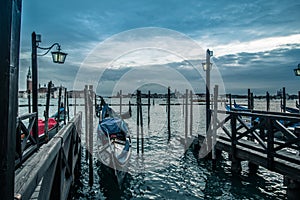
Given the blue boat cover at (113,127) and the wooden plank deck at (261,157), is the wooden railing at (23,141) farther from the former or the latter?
the wooden plank deck at (261,157)

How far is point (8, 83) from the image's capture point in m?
0.89

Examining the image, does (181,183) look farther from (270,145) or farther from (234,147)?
(270,145)

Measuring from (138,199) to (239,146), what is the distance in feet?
10.3

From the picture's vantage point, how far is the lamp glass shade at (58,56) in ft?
21.4

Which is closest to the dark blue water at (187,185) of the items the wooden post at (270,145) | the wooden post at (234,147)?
the wooden post at (234,147)

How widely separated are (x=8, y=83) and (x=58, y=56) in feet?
20.3

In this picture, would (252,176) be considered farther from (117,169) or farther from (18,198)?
(18,198)

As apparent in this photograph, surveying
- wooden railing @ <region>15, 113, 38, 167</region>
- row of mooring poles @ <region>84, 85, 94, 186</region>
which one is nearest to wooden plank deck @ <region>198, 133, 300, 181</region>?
row of mooring poles @ <region>84, 85, 94, 186</region>

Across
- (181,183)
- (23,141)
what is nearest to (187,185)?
(181,183)

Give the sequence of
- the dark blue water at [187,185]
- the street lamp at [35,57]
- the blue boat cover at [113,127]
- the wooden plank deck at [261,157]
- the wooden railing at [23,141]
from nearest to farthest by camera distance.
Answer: the wooden railing at [23,141] < the wooden plank deck at [261,157] < the dark blue water at [187,185] < the street lamp at [35,57] < the blue boat cover at [113,127]

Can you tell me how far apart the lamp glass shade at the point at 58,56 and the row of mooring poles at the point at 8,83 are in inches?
237

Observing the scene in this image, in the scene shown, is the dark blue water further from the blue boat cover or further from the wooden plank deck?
the blue boat cover

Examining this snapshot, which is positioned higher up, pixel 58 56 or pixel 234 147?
pixel 58 56

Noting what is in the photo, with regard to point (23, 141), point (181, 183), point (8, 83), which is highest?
point (8, 83)
